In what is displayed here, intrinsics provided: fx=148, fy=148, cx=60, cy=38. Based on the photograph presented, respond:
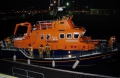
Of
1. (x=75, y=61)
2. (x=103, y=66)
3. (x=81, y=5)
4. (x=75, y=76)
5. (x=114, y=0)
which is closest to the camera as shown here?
(x=75, y=76)

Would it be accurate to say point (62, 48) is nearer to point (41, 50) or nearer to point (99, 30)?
point (41, 50)

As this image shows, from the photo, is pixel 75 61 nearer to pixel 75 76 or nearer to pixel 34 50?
pixel 34 50

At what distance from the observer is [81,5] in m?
96.7

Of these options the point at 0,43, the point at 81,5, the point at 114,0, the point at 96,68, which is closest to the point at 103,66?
the point at 96,68

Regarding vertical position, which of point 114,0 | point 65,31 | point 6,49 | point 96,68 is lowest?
point 96,68

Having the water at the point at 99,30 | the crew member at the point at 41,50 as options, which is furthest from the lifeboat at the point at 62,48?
the water at the point at 99,30

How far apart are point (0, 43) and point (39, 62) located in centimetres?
452

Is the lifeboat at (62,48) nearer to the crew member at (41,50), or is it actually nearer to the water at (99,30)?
the crew member at (41,50)

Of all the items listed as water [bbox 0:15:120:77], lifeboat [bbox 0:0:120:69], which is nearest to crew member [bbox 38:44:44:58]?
lifeboat [bbox 0:0:120:69]

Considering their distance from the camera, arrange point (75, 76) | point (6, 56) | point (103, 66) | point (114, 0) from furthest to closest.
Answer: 1. point (114, 0)
2. point (6, 56)
3. point (103, 66)
4. point (75, 76)

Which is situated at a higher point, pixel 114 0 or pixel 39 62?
pixel 114 0

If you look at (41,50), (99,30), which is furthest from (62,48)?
(99,30)

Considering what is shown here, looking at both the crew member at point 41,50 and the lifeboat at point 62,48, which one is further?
the crew member at point 41,50

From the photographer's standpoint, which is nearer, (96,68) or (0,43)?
(96,68)
